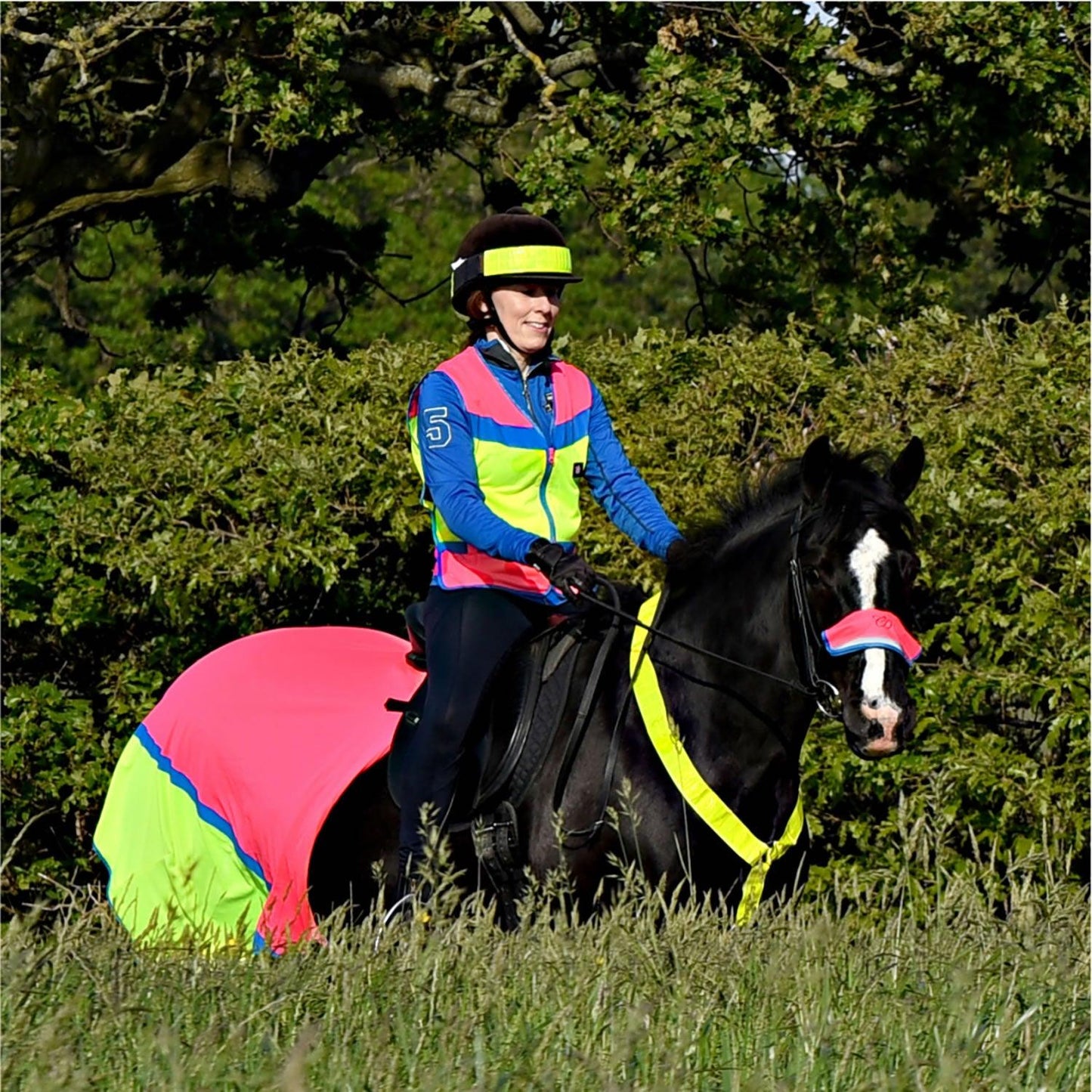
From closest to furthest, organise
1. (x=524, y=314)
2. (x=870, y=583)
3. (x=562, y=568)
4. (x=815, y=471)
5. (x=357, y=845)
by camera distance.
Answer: (x=870, y=583) < (x=562, y=568) < (x=815, y=471) < (x=524, y=314) < (x=357, y=845)

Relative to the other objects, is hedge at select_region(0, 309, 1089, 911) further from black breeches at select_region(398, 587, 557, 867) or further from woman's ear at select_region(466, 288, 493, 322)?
black breeches at select_region(398, 587, 557, 867)

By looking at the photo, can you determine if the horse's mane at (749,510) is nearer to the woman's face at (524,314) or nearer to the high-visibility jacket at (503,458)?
the high-visibility jacket at (503,458)

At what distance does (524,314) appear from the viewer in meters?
5.73

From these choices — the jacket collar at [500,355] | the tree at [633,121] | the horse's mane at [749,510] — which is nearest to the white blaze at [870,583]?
the horse's mane at [749,510]

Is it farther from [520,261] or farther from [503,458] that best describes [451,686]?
[520,261]

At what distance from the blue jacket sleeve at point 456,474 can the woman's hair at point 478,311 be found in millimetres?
291

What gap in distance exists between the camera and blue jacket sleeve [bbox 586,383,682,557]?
591cm

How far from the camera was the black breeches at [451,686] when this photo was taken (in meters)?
5.47

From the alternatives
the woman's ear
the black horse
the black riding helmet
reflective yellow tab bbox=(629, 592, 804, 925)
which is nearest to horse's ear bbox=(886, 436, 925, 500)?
the black horse

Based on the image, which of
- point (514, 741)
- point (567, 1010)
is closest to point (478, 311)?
point (514, 741)

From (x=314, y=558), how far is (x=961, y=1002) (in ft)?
15.7

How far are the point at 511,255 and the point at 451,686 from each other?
1312 millimetres

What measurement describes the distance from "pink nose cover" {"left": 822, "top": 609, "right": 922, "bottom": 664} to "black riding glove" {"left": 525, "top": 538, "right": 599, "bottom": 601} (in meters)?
0.70

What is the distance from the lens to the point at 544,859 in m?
5.42
